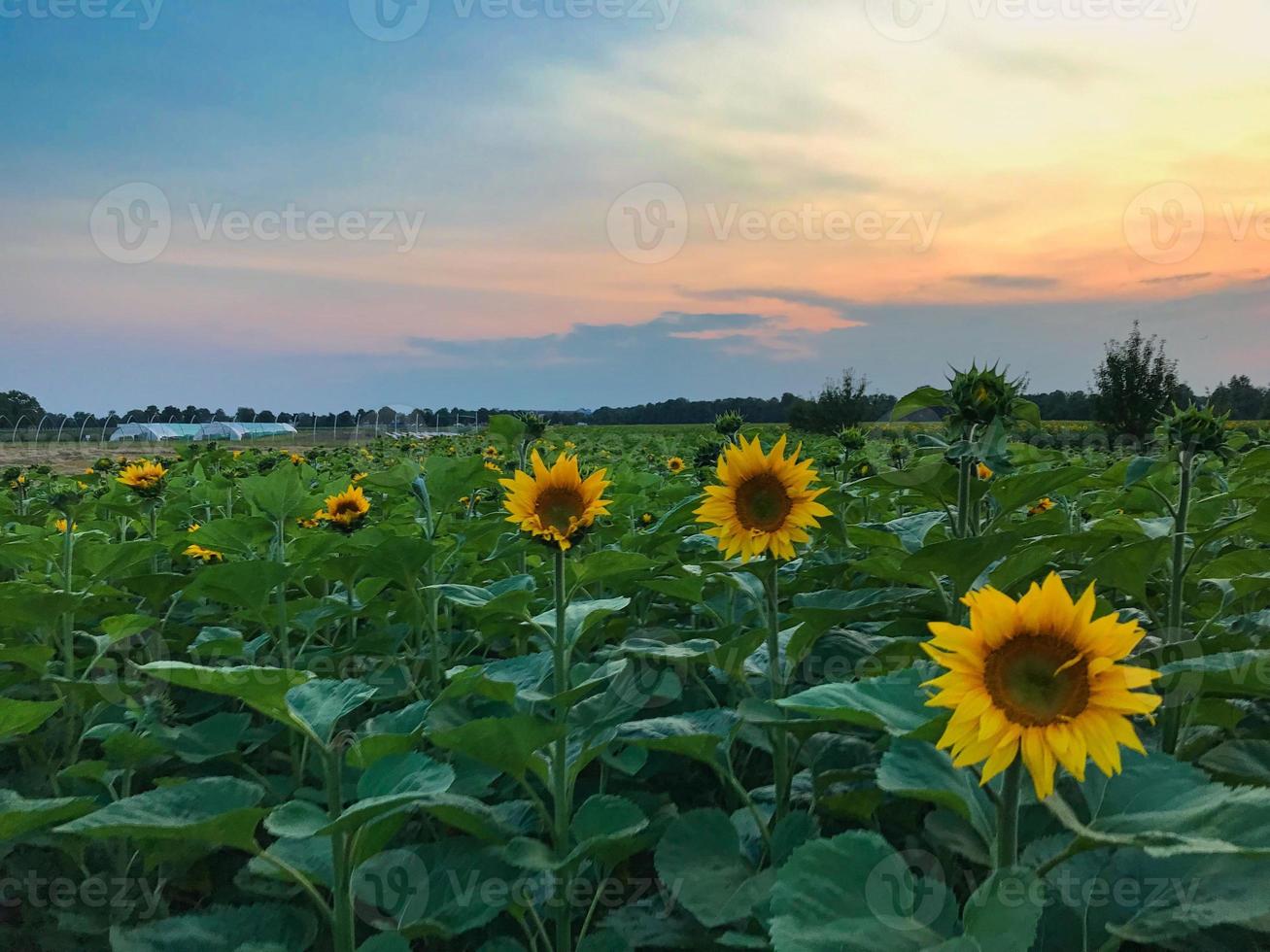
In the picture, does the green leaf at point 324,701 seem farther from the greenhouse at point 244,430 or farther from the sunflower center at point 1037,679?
the greenhouse at point 244,430

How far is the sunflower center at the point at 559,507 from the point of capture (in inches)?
87.3

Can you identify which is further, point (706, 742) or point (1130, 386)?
point (1130, 386)

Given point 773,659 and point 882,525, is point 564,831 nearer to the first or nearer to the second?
point 773,659

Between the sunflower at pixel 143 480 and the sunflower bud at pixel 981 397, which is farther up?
the sunflower bud at pixel 981 397

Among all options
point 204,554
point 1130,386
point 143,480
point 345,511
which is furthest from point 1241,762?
point 1130,386

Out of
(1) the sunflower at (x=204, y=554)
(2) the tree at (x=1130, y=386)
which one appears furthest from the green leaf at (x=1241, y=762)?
(2) the tree at (x=1130, y=386)

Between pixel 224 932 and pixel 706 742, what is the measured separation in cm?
94

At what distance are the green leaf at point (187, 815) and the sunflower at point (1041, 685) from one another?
1.16 m

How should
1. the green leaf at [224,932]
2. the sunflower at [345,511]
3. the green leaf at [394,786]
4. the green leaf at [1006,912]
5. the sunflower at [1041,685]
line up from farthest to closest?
1. the sunflower at [345,511]
2. the green leaf at [224,932]
3. the green leaf at [394,786]
4. the sunflower at [1041,685]
5. the green leaf at [1006,912]

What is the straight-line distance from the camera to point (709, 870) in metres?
1.62

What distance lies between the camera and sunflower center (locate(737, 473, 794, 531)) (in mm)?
2115

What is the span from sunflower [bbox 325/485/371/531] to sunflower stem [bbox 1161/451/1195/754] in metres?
2.84

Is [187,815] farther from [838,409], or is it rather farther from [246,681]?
[838,409]

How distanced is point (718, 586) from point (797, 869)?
2.04 m
